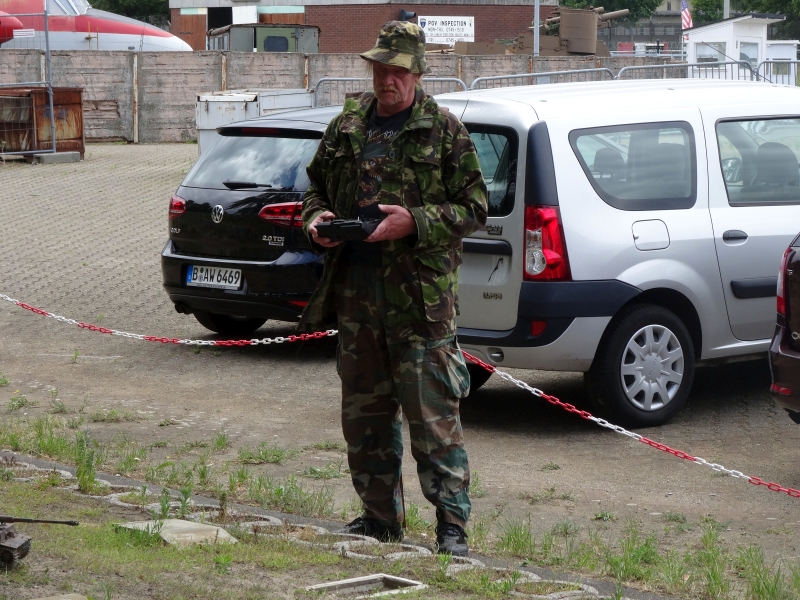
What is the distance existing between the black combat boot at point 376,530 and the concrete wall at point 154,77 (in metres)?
24.1

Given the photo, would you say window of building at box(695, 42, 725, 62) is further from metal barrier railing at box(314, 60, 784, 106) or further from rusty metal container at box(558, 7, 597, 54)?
metal barrier railing at box(314, 60, 784, 106)

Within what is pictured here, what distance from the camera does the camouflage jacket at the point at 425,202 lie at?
422 centimetres

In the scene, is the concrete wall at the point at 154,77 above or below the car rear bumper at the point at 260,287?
above

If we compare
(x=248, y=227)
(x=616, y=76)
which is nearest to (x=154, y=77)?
(x=616, y=76)

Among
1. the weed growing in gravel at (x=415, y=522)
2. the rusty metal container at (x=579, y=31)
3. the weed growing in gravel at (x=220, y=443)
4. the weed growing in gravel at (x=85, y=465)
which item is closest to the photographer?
the weed growing in gravel at (x=415, y=522)

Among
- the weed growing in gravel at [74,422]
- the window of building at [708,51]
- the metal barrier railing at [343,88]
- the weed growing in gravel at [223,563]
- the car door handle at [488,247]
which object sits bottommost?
the weed growing in gravel at [74,422]

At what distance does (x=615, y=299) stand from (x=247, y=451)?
7.08 ft

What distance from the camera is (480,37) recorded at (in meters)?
54.0

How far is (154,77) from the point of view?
91.7 feet

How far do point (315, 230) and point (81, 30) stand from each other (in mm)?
28651

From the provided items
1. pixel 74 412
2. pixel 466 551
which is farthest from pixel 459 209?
pixel 74 412

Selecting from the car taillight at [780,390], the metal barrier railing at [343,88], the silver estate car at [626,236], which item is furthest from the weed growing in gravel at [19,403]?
the metal barrier railing at [343,88]

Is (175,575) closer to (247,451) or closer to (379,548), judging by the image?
(379,548)

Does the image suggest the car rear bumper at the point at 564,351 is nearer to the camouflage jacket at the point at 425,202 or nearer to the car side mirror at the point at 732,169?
the car side mirror at the point at 732,169
